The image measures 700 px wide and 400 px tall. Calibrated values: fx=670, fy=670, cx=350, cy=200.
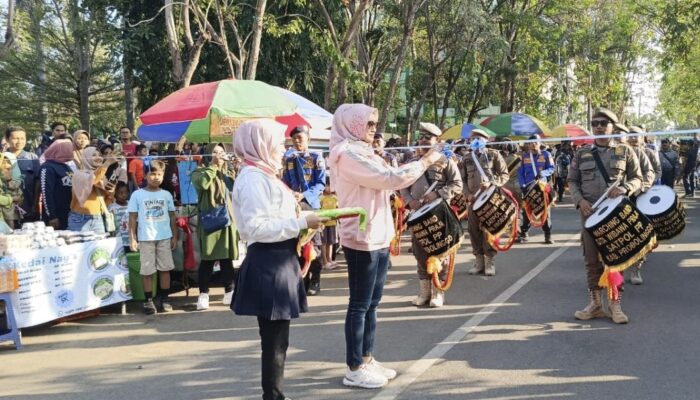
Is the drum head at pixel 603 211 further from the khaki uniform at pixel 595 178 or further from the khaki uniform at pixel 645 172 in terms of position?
the khaki uniform at pixel 645 172

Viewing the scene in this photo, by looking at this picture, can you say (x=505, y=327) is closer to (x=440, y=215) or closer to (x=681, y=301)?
(x=440, y=215)

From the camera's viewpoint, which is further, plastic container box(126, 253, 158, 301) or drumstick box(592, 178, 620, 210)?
plastic container box(126, 253, 158, 301)

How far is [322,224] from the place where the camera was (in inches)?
154


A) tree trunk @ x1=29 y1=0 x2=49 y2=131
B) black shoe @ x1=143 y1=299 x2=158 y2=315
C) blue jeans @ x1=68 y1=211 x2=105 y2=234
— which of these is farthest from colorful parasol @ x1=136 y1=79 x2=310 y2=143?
tree trunk @ x1=29 y1=0 x2=49 y2=131

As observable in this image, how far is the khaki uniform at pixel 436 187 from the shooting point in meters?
7.04

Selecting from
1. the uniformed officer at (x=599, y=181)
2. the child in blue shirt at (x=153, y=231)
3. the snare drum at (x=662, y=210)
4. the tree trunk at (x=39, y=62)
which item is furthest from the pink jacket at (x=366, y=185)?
the tree trunk at (x=39, y=62)

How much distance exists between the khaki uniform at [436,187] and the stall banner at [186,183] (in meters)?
3.08

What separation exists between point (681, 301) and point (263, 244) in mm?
5096

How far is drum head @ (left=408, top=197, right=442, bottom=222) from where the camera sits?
22.3ft

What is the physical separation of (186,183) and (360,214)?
216 inches

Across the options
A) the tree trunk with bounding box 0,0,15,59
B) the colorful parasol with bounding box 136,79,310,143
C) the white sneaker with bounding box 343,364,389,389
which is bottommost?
the white sneaker with bounding box 343,364,389,389

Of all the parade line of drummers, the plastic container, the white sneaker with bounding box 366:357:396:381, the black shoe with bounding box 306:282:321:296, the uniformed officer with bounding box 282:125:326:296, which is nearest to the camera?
the parade line of drummers

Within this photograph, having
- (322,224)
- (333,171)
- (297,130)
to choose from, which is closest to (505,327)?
(333,171)

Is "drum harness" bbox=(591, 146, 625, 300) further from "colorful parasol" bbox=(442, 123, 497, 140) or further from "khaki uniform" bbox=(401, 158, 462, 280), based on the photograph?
"colorful parasol" bbox=(442, 123, 497, 140)
